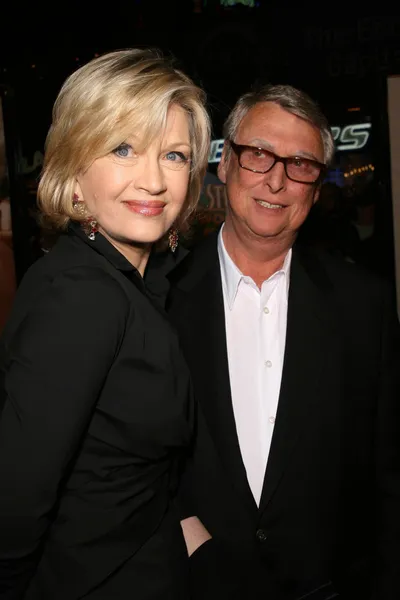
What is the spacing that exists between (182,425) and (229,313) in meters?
0.87

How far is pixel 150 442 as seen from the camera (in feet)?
4.28

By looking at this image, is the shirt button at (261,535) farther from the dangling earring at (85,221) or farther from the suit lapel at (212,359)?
the dangling earring at (85,221)

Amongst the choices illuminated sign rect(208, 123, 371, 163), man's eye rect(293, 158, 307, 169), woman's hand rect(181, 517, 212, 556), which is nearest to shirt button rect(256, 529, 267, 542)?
woman's hand rect(181, 517, 212, 556)

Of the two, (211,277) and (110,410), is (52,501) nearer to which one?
(110,410)

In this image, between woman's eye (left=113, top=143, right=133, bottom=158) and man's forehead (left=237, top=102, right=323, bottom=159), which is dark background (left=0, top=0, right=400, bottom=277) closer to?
man's forehead (left=237, top=102, right=323, bottom=159)

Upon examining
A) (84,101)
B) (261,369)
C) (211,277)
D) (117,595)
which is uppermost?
(84,101)

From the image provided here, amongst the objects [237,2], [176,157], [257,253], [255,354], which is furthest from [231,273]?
[237,2]

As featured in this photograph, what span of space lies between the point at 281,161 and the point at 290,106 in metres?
0.21

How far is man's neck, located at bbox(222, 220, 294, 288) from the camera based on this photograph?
225 cm

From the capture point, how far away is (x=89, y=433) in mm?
1265

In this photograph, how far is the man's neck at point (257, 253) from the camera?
225cm

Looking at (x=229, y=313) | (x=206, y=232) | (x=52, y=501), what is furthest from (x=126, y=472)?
(x=206, y=232)

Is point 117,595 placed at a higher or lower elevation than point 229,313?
lower

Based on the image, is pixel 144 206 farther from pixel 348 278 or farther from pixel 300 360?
pixel 348 278
